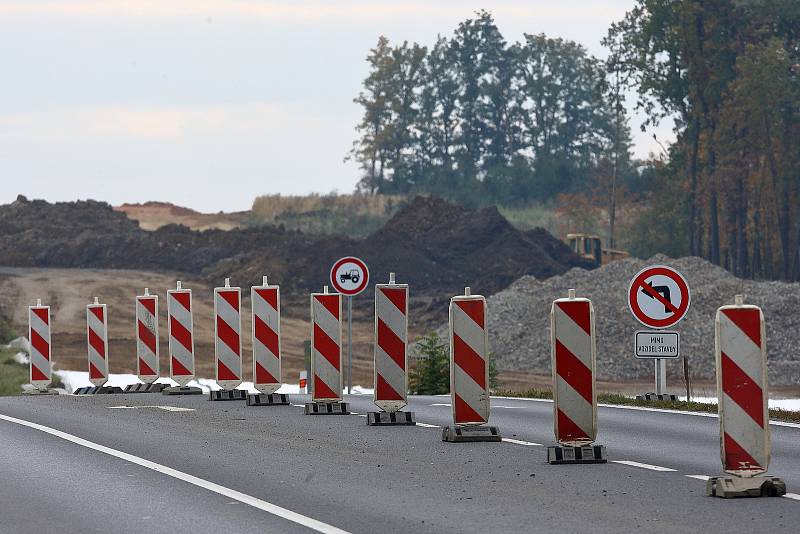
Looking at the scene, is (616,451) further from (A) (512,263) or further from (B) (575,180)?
(B) (575,180)

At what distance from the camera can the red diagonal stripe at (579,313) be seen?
45.7 ft

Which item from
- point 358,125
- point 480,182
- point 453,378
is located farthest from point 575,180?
point 453,378

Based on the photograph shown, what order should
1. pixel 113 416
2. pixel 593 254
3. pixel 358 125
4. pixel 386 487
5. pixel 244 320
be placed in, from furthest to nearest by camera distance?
pixel 358 125 → pixel 593 254 → pixel 244 320 → pixel 113 416 → pixel 386 487

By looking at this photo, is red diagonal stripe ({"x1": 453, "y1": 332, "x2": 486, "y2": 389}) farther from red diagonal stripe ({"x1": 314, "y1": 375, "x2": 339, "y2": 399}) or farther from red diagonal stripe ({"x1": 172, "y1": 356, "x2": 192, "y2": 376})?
red diagonal stripe ({"x1": 172, "y1": 356, "x2": 192, "y2": 376})

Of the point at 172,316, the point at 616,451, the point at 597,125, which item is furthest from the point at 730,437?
the point at 597,125

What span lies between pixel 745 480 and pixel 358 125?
104927mm

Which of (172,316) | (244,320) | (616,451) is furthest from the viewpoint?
(244,320)

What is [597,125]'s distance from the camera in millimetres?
122500

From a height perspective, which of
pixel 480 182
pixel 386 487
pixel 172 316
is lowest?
pixel 386 487

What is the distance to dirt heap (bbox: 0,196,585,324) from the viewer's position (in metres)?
74.8

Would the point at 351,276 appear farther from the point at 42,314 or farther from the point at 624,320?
the point at 624,320

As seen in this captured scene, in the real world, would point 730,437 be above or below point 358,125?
below

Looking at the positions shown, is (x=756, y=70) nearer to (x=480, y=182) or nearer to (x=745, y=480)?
(x=480, y=182)

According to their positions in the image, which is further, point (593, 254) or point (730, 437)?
point (593, 254)
